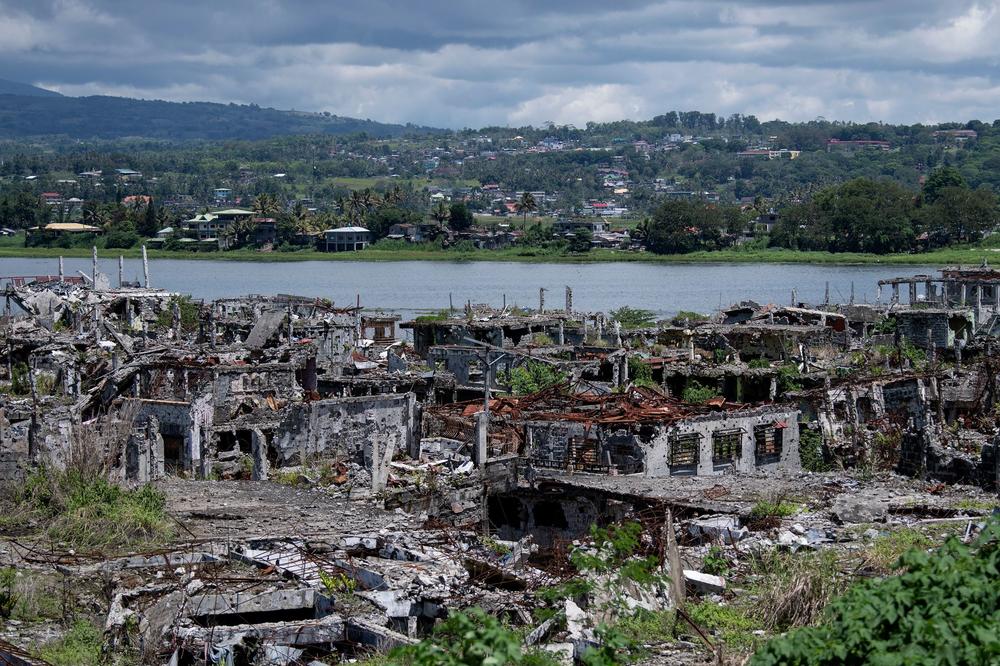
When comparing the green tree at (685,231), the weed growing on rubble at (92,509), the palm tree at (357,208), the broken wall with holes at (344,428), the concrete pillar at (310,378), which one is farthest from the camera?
the palm tree at (357,208)

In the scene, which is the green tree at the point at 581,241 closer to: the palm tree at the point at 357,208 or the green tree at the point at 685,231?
the green tree at the point at 685,231

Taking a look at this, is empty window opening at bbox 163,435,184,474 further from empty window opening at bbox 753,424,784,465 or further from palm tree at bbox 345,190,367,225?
palm tree at bbox 345,190,367,225

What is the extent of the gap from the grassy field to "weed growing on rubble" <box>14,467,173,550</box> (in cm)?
8889

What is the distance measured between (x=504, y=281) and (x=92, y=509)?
8245cm

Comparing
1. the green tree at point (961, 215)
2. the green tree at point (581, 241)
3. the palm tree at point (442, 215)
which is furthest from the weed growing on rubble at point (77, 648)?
the palm tree at point (442, 215)

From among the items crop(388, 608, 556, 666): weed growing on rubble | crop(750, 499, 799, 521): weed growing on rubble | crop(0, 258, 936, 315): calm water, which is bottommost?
crop(0, 258, 936, 315): calm water

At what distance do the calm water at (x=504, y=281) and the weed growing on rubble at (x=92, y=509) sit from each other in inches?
2071

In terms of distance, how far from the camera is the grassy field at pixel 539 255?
347 feet

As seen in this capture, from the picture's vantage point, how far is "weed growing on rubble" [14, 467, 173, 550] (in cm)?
1619

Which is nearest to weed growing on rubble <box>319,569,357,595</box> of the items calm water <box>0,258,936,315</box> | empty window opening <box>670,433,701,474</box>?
empty window opening <box>670,433,701,474</box>

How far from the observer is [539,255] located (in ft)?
395

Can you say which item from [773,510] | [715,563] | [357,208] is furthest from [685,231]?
[715,563]

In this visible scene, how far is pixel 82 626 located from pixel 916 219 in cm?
10449

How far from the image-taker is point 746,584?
545 inches
